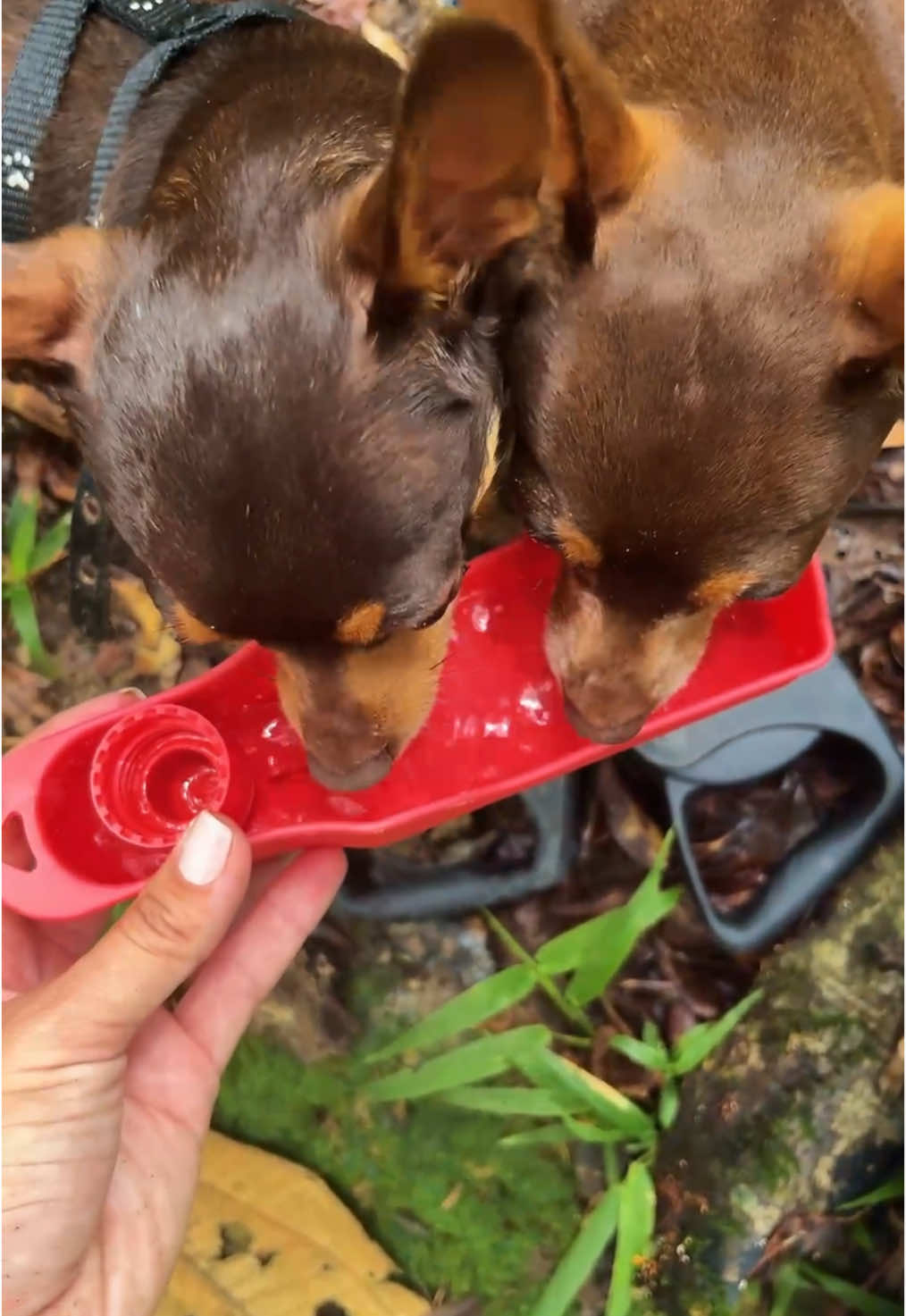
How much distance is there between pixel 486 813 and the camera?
301cm

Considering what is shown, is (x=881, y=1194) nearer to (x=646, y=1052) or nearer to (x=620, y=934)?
(x=646, y=1052)

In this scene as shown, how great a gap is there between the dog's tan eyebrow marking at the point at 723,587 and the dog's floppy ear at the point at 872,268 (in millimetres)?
364

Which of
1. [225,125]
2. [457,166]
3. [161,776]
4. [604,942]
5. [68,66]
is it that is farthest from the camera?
[604,942]

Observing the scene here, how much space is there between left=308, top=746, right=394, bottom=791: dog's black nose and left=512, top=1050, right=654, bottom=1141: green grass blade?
104 centimetres

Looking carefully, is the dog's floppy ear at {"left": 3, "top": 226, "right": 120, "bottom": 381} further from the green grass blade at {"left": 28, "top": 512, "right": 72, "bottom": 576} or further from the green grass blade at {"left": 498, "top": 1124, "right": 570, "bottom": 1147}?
the green grass blade at {"left": 498, "top": 1124, "right": 570, "bottom": 1147}

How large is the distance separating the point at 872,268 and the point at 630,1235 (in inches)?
84.7

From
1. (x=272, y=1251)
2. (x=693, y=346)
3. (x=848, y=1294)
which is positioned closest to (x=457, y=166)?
(x=693, y=346)

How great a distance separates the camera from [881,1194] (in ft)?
8.94

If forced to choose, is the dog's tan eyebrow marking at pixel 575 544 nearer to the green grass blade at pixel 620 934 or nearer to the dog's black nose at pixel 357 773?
the dog's black nose at pixel 357 773

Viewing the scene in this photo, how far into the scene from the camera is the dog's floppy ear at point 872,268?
5.58ft

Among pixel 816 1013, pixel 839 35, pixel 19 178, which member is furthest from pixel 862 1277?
pixel 19 178

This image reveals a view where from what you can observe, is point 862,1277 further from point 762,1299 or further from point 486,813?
point 486,813

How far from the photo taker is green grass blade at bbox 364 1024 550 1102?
2824 millimetres

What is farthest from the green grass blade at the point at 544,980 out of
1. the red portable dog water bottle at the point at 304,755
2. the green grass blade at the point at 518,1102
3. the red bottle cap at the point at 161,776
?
the red bottle cap at the point at 161,776
